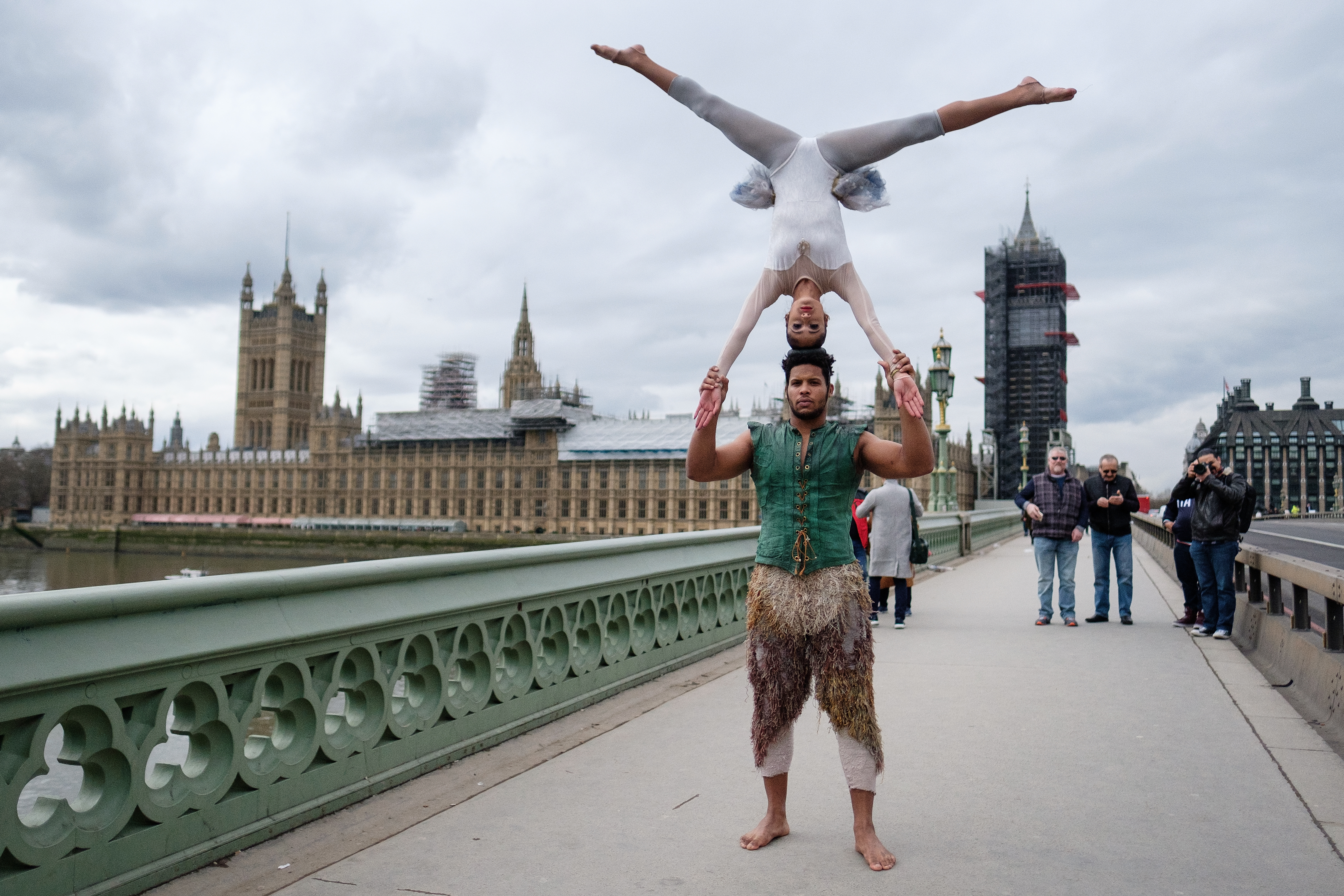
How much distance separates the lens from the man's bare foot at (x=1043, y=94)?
3.50m

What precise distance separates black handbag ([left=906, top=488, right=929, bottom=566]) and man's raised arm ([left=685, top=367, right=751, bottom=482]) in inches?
280

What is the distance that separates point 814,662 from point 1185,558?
8.97 m

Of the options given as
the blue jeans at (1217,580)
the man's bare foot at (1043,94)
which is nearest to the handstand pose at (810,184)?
the man's bare foot at (1043,94)

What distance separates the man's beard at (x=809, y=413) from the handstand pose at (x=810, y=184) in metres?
0.23

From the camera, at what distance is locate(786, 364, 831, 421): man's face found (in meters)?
3.66

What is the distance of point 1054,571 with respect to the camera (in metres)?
10.8

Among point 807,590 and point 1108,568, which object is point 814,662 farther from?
point 1108,568

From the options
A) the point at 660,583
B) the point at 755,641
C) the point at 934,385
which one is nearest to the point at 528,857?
the point at 755,641

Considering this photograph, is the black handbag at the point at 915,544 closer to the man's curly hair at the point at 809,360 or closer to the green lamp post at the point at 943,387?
the man's curly hair at the point at 809,360

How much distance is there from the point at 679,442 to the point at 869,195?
309ft

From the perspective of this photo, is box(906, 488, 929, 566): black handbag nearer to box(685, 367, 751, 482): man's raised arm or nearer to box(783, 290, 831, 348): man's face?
box(685, 367, 751, 482): man's raised arm

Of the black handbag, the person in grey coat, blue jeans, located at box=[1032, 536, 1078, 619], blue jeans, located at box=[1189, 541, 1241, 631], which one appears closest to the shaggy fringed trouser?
the person in grey coat

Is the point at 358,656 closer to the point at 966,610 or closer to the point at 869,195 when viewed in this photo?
the point at 869,195

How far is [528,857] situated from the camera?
11.7 feet
